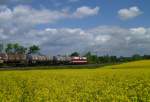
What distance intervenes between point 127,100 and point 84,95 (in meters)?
2.09

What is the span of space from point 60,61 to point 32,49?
69.6 m

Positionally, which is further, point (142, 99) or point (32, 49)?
point (32, 49)

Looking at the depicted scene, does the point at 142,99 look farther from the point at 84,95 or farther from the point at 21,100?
the point at 21,100

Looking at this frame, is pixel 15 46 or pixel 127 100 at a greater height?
pixel 15 46

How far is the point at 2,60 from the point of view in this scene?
94188mm

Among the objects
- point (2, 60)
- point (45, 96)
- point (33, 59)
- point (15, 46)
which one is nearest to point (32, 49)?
point (15, 46)

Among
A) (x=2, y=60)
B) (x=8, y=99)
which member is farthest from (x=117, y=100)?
(x=2, y=60)

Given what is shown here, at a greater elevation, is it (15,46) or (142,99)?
(15,46)

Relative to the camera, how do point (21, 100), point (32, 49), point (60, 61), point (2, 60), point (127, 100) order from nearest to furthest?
point (127, 100) → point (21, 100) → point (2, 60) → point (60, 61) → point (32, 49)

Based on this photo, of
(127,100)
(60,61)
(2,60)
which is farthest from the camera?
(60,61)

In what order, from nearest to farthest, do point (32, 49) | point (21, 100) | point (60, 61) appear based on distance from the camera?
point (21, 100), point (60, 61), point (32, 49)

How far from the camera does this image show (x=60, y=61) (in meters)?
128

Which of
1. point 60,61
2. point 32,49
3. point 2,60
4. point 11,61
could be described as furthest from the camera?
point 32,49

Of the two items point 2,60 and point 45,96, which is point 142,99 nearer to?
point 45,96
